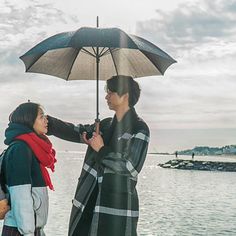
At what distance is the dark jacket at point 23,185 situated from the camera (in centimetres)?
439

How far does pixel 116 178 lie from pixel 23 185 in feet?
3.68

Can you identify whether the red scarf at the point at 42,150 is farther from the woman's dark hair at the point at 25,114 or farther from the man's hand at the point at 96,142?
the man's hand at the point at 96,142

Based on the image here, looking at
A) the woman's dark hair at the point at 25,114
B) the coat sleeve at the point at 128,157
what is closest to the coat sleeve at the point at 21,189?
the woman's dark hair at the point at 25,114

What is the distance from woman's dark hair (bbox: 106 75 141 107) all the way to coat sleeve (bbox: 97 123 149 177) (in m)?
0.48

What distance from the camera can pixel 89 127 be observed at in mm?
6055

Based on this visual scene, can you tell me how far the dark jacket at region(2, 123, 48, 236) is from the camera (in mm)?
4395

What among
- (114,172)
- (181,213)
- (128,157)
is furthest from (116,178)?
(181,213)

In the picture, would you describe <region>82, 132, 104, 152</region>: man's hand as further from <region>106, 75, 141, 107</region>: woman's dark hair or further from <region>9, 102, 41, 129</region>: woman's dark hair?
<region>9, 102, 41, 129</region>: woman's dark hair

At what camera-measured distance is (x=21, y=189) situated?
4.41 meters

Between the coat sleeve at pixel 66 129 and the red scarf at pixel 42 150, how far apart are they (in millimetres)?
1265

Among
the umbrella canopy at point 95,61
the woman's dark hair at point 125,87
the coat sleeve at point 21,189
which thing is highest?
the umbrella canopy at point 95,61

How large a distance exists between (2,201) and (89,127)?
5.72ft

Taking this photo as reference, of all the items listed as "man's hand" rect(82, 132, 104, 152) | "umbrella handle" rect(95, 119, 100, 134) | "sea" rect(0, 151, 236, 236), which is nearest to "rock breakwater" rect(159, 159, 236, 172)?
"sea" rect(0, 151, 236, 236)

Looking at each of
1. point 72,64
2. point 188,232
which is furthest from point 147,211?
point 72,64
